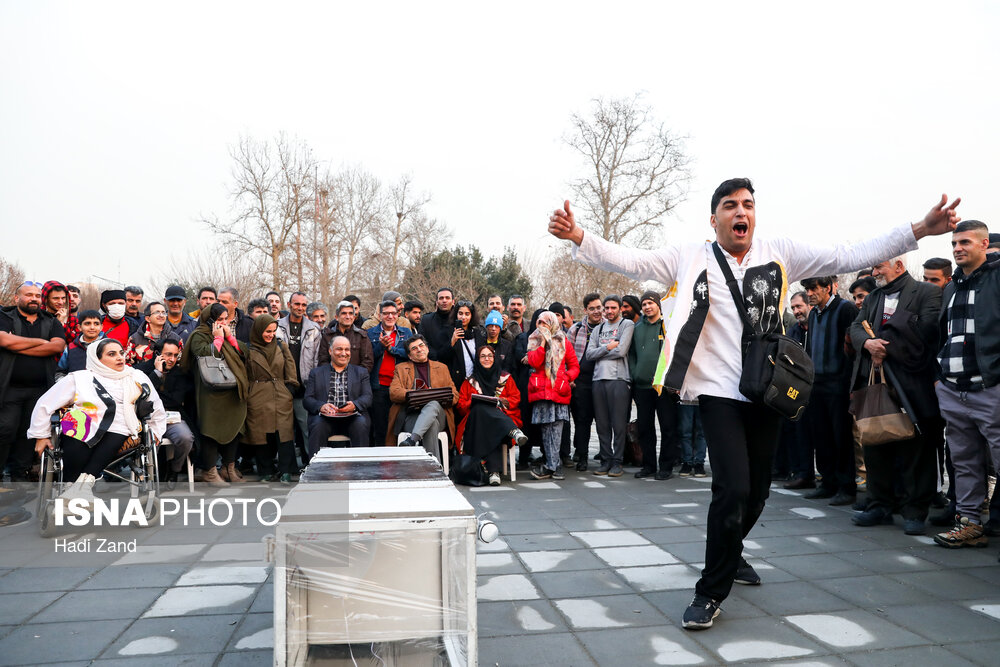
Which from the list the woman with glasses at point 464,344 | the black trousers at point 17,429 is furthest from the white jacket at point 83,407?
the woman with glasses at point 464,344

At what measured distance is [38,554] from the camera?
4.76m

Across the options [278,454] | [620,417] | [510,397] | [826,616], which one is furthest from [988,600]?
[278,454]

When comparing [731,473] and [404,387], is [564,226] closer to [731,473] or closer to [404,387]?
[731,473]

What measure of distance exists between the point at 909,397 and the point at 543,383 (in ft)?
12.4

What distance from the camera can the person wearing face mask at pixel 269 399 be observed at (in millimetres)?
7605

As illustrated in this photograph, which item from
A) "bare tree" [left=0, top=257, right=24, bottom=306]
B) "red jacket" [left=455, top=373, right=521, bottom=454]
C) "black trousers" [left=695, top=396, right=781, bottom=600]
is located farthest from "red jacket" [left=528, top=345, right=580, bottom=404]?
"bare tree" [left=0, top=257, right=24, bottom=306]

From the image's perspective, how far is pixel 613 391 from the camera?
8.12 m

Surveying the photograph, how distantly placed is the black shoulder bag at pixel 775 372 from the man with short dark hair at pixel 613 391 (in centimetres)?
464

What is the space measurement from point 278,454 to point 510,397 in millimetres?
2637

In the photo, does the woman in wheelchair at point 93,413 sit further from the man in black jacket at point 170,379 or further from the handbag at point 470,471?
the handbag at point 470,471

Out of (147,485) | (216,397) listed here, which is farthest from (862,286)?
(147,485)

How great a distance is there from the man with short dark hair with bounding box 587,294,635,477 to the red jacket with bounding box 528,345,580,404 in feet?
1.19

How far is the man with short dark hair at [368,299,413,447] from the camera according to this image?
8062 millimetres

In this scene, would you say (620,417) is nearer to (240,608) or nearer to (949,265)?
(949,265)
